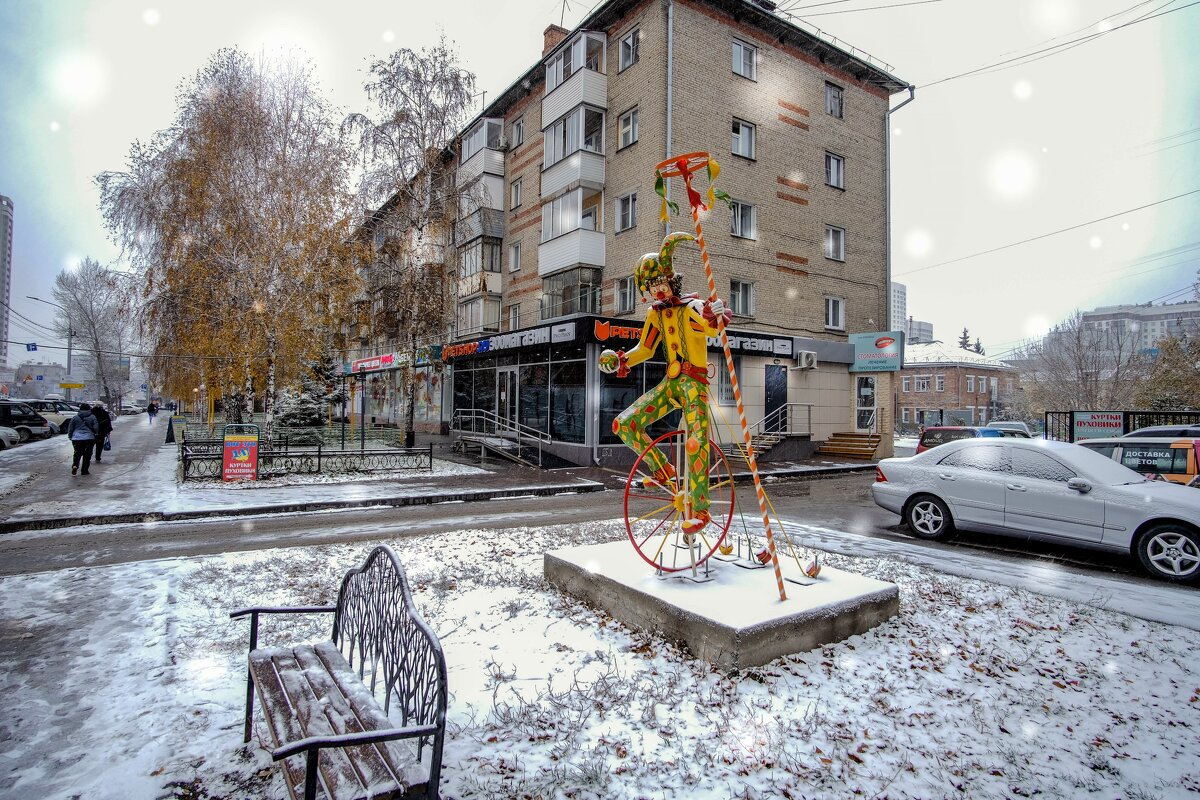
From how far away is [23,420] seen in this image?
2745 cm

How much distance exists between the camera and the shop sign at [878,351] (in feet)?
75.5

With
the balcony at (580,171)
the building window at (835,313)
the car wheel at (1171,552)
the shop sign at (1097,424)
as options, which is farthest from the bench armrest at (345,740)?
the building window at (835,313)

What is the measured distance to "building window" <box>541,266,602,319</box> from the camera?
23.1 meters

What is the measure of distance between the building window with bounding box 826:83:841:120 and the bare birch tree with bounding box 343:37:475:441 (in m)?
14.7

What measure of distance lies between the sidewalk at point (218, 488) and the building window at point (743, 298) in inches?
Answer: 233

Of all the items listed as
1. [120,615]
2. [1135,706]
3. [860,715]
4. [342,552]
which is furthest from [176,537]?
[1135,706]

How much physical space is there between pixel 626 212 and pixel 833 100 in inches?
442

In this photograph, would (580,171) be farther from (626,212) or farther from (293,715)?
(293,715)

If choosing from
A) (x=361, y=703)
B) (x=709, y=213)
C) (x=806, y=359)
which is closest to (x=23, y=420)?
(x=709, y=213)

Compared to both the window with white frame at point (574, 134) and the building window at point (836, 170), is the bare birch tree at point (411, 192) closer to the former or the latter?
the window with white frame at point (574, 134)

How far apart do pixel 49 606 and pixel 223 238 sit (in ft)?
48.5

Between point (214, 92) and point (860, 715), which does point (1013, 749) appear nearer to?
point (860, 715)

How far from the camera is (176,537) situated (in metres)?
8.71

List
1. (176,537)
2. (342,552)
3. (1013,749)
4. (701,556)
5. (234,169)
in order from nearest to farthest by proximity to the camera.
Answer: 1. (1013,749)
2. (701,556)
3. (342,552)
4. (176,537)
5. (234,169)
